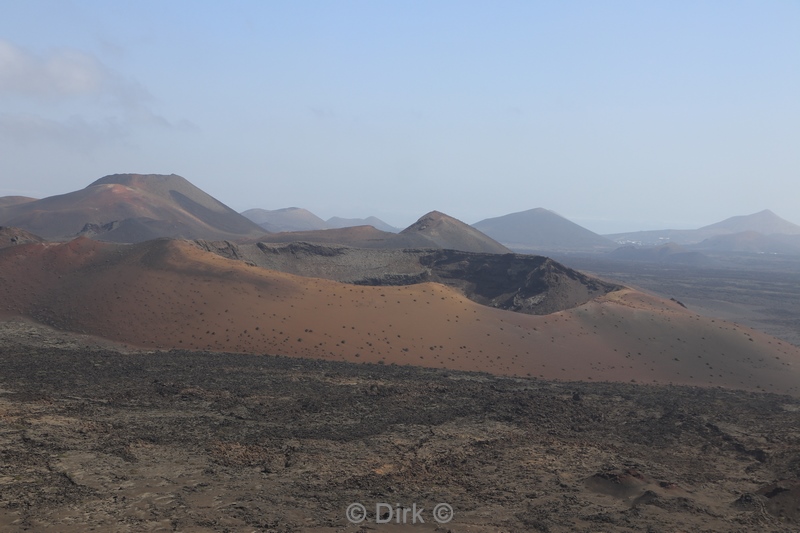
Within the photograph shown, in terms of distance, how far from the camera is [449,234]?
102938mm

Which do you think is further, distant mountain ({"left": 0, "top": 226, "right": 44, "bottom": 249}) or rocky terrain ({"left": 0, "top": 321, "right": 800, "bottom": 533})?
distant mountain ({"left": 0, "top": 226, "right": 44, "bottom": 249})

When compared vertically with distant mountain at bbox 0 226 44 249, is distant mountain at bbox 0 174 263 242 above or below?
above

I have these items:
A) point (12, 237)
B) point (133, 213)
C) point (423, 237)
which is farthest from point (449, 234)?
point (12, 237)

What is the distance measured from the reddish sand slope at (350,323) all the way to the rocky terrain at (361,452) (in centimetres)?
521

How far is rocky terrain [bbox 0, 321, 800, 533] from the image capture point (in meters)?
12.8

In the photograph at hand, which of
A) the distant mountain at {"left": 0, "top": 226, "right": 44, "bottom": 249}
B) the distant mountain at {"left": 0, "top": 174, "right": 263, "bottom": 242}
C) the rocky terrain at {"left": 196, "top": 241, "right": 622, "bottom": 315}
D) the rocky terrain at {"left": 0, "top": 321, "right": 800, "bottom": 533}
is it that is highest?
the distant mountain at {"left": 0, "top": 174, "right": 263, "bottom": 242}

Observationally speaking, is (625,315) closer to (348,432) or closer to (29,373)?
(348,432)

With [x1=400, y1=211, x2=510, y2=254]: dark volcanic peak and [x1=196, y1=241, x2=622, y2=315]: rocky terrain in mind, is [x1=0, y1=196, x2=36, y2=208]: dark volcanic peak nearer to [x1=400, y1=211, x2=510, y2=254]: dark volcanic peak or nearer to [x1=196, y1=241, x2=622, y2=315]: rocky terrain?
[x1=400, y1=211, x2=510, y2=254]: dark volcanic peak

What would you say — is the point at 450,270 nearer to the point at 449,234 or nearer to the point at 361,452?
the point at 449,234

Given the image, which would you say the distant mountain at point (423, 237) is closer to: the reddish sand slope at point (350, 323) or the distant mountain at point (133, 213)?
the distant mountain at point (133, 213)

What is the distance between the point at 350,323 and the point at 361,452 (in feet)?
59.5

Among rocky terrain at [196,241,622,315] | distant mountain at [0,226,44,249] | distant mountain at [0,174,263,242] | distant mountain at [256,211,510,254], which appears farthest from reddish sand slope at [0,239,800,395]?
distant mountain at [0,174,263,242]

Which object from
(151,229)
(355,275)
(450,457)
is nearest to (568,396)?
(450,457)

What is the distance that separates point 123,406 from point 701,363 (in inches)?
1138
